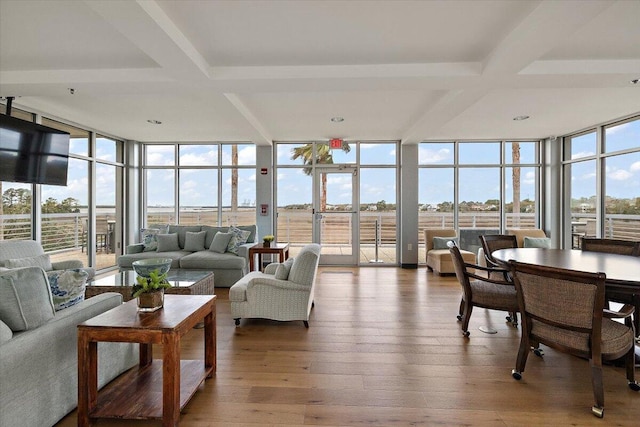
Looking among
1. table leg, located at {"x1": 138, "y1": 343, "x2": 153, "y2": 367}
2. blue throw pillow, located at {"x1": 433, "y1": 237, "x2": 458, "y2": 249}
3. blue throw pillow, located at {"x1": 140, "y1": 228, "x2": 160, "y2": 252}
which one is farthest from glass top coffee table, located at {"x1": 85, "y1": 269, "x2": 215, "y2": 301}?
blue throw pillow, located at {"x1": 433, "y1": 237, "x2": 458, "y2": 249}

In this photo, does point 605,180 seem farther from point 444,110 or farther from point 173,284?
point 173,284

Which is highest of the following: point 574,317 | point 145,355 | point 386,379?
point 574,317

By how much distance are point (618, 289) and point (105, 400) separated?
11.3 feet

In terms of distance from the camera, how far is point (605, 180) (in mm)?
5621

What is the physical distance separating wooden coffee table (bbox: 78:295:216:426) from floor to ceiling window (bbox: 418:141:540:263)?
5.76m

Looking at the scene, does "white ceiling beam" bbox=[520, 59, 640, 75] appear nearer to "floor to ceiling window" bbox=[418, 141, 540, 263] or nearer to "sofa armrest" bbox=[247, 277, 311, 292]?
"sofa armrest" bbox=[247, 277, 311, 292]

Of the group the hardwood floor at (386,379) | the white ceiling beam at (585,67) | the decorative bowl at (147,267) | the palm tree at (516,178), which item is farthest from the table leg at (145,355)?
the palm tree at (516,178)

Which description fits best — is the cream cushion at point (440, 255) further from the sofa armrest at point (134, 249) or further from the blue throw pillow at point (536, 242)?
the sofa armrest at point (134, 249)

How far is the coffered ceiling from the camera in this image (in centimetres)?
231

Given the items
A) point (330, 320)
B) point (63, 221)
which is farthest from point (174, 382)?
point (63, 221)

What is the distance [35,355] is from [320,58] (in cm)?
302

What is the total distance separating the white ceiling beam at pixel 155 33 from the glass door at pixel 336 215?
4.11 m

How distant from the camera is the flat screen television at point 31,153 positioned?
3.69 m

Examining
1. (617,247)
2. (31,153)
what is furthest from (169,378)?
(617,247)
